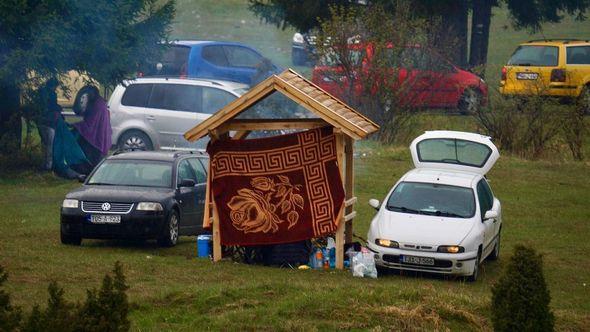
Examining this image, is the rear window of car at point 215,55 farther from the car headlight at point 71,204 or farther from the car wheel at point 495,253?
the car wheel at point 495,253

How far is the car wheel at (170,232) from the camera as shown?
50.9 feet

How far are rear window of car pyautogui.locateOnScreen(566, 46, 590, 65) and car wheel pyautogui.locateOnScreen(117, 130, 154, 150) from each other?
12.0 m

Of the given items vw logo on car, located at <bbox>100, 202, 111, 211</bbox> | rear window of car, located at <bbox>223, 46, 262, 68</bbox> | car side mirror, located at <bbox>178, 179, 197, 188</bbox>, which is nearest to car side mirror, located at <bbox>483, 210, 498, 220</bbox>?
car side mirror, located at <bbox>178, 179, 197, 188</bbox>

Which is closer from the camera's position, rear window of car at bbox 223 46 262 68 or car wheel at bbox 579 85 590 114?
car wheel at bbox 579 85 590 114

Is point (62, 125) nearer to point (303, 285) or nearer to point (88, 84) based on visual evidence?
point (88, 84)

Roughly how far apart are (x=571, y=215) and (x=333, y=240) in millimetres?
6670

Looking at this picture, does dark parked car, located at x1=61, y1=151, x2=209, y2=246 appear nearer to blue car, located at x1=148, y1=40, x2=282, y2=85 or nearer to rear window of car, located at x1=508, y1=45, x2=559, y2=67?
blue car, located at x1=148, y1=40, x2=282, y2=85

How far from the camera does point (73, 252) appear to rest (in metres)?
14.9

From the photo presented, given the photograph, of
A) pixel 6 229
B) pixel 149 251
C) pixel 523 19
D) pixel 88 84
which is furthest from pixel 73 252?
pixel 523 19

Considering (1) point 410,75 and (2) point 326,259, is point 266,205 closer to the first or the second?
(2) point 326,259

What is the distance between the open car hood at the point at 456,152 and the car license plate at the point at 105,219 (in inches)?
178

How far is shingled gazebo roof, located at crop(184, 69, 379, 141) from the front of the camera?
552 inches

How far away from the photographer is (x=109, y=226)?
15.1 meters

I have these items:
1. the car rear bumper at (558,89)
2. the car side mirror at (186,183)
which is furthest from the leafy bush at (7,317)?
the car rear bumper at (558,89)
